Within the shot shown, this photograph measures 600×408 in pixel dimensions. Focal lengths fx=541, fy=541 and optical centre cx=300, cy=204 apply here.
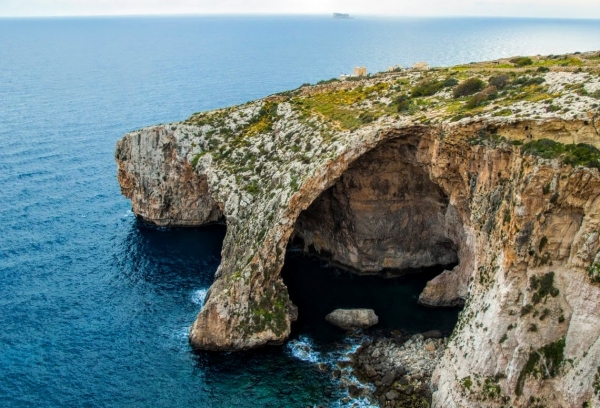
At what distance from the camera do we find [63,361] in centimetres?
5206

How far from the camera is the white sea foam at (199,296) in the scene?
62062 mm

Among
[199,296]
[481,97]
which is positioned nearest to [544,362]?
[481,97]

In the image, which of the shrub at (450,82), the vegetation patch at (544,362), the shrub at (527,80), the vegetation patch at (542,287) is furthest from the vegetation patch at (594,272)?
the shrub at (450,82)

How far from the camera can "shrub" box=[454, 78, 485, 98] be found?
5719 cm

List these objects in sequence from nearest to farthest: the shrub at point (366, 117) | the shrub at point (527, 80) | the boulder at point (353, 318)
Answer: the shrub at point (527, 80)
the boulder at point (353, 318)
the shrub at point (366, 117)

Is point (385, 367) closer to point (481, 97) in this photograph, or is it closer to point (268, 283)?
point (268, 283)

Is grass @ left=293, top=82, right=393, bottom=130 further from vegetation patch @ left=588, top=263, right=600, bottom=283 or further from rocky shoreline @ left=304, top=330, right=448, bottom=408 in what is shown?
vegetation patch @ left=588, top=263, right=600, bottom=283

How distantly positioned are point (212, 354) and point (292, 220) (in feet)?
51.9

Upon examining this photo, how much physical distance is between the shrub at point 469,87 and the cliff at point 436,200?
0.49 ft

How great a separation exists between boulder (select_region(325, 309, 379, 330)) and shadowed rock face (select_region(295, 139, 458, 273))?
11452 mm

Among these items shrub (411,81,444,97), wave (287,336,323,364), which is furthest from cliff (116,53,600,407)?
wave (287,336,323,364)

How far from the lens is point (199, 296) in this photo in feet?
208

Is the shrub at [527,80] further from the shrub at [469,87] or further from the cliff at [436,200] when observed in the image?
the shrub at [469,87]

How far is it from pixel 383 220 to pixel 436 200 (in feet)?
23.1
